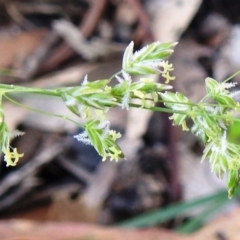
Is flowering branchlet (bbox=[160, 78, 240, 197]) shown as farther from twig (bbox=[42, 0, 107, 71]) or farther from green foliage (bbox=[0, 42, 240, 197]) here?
twig (bbox=[42, 0, 107, 71])

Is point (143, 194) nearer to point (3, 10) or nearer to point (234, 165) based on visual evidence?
point (3, 10)

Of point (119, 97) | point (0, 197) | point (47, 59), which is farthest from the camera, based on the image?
point (47, 59)

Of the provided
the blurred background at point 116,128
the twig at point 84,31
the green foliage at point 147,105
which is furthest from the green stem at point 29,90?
the twig at point 84,31

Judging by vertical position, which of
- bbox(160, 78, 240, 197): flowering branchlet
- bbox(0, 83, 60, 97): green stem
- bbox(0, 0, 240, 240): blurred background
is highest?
bbox(0, 0, 240, 240): blurred background

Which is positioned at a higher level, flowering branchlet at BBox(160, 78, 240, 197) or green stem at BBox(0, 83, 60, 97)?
green stem at BBox(0, 83, 60, 97)

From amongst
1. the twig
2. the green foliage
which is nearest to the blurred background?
the twig

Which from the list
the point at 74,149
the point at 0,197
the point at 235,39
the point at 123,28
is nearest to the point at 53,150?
the point at 74,149
